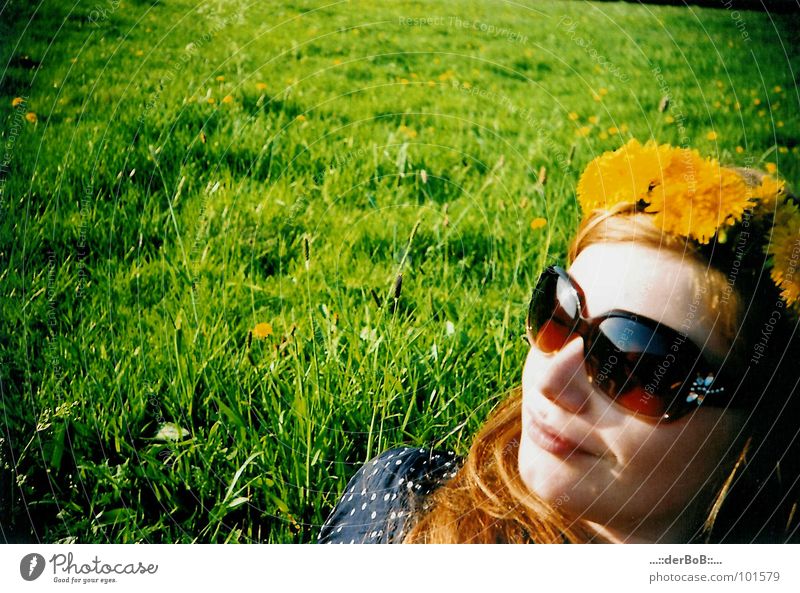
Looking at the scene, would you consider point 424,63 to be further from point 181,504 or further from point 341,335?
point 181,504

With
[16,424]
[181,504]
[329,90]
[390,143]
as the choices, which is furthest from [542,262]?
[16,424]

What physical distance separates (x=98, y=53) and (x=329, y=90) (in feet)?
0.90

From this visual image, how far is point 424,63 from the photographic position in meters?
0.90

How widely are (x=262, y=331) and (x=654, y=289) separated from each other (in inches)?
15.5

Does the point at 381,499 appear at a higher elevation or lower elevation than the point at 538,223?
lower

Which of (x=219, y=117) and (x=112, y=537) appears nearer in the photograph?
(x=112, y=537)

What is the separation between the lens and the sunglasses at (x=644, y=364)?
50cm

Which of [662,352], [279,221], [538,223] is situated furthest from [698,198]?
[279,221]

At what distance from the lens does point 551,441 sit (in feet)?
1.80
